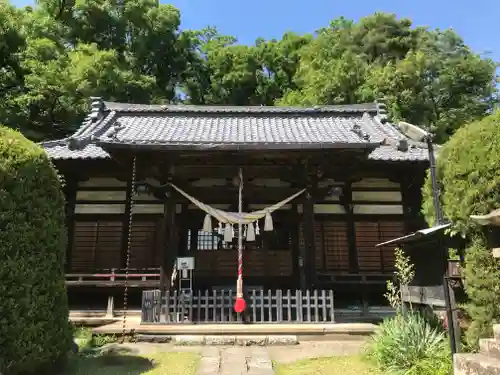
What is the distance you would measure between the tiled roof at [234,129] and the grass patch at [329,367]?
438 centimetres

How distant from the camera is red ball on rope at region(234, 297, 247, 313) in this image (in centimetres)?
823

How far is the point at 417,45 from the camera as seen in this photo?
2686 centimetres

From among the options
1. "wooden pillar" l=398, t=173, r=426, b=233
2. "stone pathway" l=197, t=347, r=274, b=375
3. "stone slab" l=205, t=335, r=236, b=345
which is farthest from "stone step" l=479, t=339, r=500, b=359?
"wooden pillar" l=398, t=173, r=426, b=233

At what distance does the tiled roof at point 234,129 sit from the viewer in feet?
29.8

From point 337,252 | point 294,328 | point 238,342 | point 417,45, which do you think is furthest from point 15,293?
point 417,45

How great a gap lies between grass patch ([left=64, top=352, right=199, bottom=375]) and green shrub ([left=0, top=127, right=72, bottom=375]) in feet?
1.78

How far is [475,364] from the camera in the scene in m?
4.40

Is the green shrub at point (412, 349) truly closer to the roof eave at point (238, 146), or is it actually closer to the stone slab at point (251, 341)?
the stone slab at point (251, 341)

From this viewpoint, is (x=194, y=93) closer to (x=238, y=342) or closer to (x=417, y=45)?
(x=417, y=45)

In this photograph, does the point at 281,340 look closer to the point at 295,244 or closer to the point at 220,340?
the point at 220,340

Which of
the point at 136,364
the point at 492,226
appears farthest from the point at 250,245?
the point at 492,226

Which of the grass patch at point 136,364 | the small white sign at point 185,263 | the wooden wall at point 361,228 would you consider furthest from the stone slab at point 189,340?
the wooden wall at point 361,228

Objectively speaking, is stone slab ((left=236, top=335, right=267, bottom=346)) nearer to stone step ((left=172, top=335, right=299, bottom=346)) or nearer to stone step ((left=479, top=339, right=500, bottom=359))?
stone step ((left=172, top=335, right=299, bottom=346))

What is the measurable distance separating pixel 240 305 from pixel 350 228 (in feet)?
16.4
